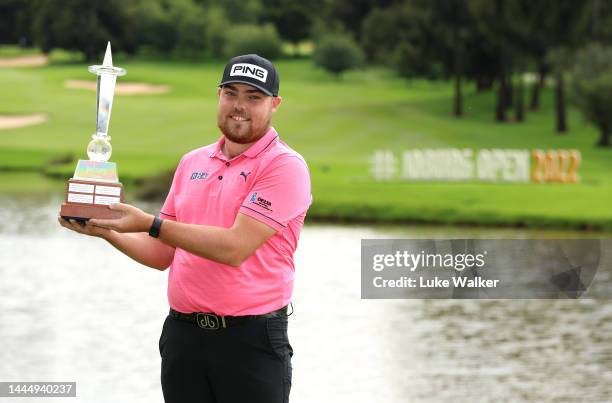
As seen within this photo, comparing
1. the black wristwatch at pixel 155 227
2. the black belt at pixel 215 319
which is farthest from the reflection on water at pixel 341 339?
the black wristwatch at pixel 155 227

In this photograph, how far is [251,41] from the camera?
358 feet

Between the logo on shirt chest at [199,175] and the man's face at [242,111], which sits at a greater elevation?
the man's face at [242,111]

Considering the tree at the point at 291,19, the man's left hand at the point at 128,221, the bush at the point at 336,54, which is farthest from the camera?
the tree at the point at 291,19

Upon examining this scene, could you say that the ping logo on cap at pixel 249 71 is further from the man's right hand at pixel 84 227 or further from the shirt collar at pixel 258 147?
the man's right hand at pixel 84 227

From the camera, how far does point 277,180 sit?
5641mm

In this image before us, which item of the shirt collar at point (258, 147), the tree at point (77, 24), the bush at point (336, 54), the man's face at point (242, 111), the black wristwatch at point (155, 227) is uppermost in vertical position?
the tree at point (77, 24)

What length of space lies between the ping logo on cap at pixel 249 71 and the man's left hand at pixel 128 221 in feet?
2.45

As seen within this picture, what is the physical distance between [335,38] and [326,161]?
48.5 metres

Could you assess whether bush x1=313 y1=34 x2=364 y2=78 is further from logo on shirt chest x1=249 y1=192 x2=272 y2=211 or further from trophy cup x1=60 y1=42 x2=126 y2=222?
logo on shirt chest x1=249 y1=192 x2=272 y2=211

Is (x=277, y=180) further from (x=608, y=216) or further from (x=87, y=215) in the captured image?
(x=608, y=216)

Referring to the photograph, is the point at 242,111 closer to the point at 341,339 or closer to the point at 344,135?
the point at 341,339

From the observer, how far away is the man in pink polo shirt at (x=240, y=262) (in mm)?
5598

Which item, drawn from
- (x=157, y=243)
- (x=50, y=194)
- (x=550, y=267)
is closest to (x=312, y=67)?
(x=50, y=194)

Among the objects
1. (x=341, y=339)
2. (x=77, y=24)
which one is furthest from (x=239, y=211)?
(x=77, y=24)
